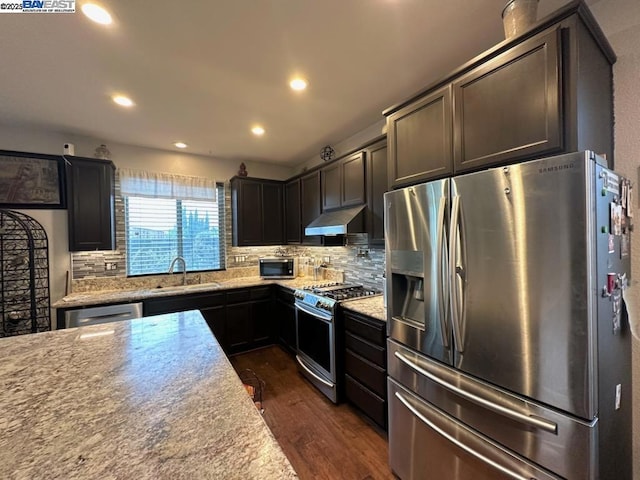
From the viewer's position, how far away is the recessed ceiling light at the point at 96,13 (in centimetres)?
143

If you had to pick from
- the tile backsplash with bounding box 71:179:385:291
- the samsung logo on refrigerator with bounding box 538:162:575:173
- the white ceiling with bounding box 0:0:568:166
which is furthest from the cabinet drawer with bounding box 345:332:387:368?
the white ceiling with bounding box 0:0:568:166

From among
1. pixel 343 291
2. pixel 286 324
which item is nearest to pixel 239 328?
pixel 286 324

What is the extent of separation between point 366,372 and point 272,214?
283cm

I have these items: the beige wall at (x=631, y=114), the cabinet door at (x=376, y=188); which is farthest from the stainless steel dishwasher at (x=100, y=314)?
the beige wall at (x=631, y=114)

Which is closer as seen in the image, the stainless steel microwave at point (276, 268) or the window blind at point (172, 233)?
the window blind at point (172, 233)

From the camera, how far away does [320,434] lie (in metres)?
2.12

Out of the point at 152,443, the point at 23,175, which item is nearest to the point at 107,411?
the point at 152,443

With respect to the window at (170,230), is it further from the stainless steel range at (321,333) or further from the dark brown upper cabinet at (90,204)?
the stainless steel range at (321,333)

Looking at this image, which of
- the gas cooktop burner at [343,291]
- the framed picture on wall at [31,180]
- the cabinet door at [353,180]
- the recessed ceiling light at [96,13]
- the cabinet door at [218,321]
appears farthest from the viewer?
the cabinet door at [218,321]

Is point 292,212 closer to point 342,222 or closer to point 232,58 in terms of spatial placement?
point 342,222

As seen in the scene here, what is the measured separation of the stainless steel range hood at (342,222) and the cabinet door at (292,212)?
2.63 ft

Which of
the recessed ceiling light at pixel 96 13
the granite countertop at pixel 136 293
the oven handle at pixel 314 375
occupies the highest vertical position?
the recessed ceiling light at pixel 96 13

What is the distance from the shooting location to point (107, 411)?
881mm

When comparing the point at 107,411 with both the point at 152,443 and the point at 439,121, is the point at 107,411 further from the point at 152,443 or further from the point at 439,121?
the point at 439,121
